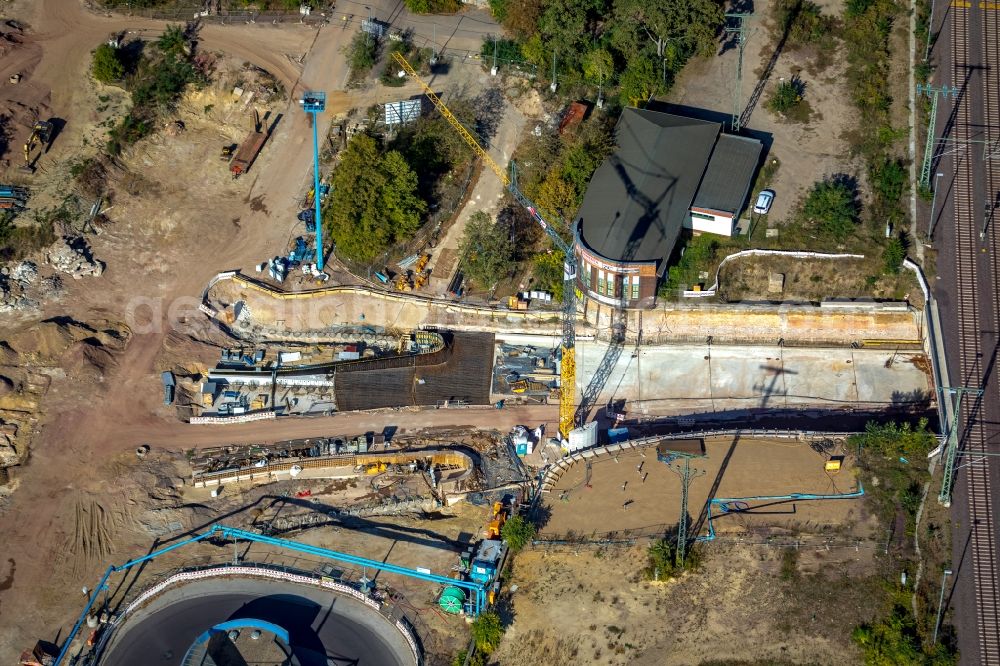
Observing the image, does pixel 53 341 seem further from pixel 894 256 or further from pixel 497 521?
pixel 894 256

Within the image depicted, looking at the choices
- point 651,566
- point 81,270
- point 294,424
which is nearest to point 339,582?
point 294,424

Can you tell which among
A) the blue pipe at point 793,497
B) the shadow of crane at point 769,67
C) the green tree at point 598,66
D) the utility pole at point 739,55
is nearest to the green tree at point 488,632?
the blue pipe at point 793,497

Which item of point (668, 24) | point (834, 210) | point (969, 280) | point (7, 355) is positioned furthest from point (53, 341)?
point (969, 280)

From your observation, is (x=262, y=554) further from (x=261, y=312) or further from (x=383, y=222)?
(x=383, y=222)

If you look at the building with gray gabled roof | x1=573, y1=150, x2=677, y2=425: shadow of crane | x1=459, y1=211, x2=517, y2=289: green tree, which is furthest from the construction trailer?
x1=573, y1=150, x2=677, y2=425: shadow of crane

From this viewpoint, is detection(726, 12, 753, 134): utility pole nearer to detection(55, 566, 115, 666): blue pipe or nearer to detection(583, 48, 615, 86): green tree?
detection(583, 48, 615, 86): green tree

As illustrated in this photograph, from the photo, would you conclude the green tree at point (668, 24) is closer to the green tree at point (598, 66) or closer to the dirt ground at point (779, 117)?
the green tree at point (598, 66)
